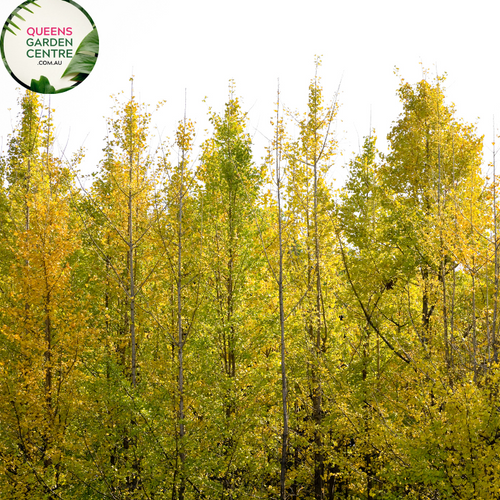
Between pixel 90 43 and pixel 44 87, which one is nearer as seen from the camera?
pixel 90 43

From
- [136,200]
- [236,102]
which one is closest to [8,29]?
[136,200]

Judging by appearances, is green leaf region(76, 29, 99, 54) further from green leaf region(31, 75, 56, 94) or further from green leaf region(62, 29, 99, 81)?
green leaf region(31, 75, 56, 94)

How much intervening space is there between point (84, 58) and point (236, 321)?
6422mm

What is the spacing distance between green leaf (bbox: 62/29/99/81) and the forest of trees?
1112mm

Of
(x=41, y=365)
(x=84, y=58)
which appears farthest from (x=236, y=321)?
(x=84, y=58)

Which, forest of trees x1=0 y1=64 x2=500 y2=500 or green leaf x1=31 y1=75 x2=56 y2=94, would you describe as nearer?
forest of trees x1=0 y1=64 x2=500 y2=500

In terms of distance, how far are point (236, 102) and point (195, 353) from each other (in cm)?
602

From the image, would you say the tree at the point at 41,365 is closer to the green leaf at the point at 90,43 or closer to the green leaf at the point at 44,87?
the green leaf at the point at 44,87

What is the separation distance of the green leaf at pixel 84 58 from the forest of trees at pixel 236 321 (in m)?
1.11


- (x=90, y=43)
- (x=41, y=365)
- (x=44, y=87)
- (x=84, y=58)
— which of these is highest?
(x=90, y=43)

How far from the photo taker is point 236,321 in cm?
976

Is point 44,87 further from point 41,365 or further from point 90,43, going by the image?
point 41,365

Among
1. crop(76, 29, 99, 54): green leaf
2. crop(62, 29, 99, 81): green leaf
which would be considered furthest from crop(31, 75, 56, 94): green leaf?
crop(76, 29, 99, 54): green leaf

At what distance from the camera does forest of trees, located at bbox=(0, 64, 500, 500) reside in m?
8.47
